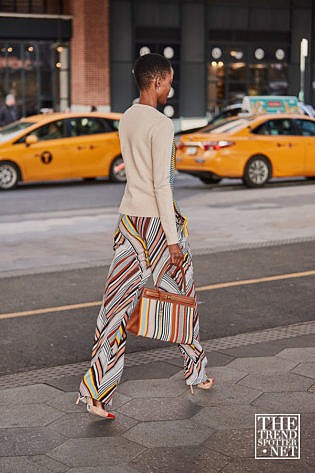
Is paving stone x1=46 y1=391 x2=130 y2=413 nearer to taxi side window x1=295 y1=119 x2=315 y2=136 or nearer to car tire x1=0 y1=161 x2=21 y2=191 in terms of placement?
car tire x1=0 y1=161 x2=21 y2=191

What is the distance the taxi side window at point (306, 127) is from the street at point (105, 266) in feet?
8.41

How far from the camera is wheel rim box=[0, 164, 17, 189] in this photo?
18781mm

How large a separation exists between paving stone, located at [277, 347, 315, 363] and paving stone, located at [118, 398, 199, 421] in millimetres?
1090

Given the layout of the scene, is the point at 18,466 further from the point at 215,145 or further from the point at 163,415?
the point at 215,145

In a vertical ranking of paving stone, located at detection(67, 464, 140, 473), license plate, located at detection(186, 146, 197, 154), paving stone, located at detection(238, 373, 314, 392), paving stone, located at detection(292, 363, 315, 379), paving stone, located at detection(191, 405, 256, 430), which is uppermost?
license plate, located at detection(186, 146, 197, 154)

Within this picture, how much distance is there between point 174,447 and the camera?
4395 millimetres

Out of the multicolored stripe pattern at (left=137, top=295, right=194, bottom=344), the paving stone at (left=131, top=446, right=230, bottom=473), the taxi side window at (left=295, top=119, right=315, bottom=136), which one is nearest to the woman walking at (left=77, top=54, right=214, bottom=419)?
the multicolored stripe pattern at (left=137, top=295, right=194, bottom=344)

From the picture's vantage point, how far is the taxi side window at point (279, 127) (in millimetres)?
18719

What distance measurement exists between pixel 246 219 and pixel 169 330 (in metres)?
8.53

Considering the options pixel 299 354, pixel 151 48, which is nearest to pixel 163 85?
pixel 299 354

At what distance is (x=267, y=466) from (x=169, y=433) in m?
0.61

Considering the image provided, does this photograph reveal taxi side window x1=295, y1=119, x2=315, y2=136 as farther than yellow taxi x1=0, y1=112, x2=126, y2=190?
Yes

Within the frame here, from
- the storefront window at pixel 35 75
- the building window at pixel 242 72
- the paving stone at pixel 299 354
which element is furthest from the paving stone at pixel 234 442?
the building window at pixel 242 72

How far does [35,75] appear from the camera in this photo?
36219mm
